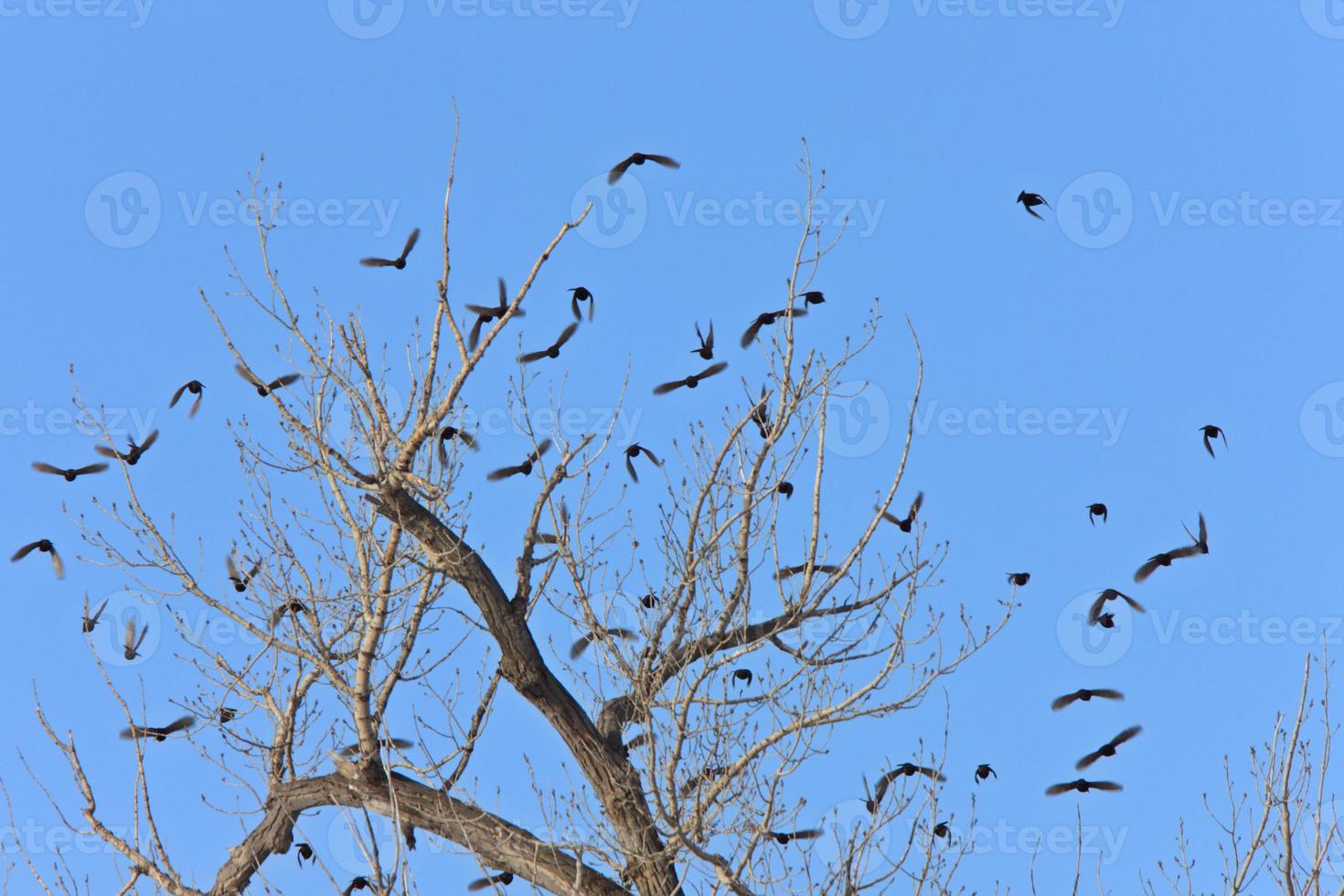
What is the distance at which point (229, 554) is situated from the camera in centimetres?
709

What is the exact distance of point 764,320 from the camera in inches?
268

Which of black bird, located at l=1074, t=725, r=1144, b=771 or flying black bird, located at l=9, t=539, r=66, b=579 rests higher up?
flying black bird, located at l=9, t=539, r=66, b=579

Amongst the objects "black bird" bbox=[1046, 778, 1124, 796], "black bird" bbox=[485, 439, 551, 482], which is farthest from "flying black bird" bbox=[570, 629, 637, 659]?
"black bird" bbox=[1046, 778, 1124, 796]

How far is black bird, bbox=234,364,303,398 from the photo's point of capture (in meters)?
6.55

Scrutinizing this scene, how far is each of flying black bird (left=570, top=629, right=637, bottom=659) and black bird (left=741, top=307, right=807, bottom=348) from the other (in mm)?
1524

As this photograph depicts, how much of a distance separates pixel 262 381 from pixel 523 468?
52.4 inches

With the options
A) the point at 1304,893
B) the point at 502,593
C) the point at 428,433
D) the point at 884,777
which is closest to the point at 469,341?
the point at 428,433

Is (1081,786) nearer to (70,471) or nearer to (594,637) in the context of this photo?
(594,637)

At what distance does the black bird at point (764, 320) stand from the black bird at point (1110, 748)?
8.97 ft

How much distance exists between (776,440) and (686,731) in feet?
4.64

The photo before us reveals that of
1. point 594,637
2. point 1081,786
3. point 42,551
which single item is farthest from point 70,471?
point 1081,786

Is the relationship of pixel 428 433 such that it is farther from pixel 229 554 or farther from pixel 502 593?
pixel 229 554

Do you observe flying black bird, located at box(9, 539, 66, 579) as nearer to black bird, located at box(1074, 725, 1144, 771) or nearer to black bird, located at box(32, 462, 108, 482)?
black bird, located at box(32, 462, 108, 482)

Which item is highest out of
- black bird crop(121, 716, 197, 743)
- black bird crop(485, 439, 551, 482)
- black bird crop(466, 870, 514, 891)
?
black bird crop(485, 439, 551, 482)
